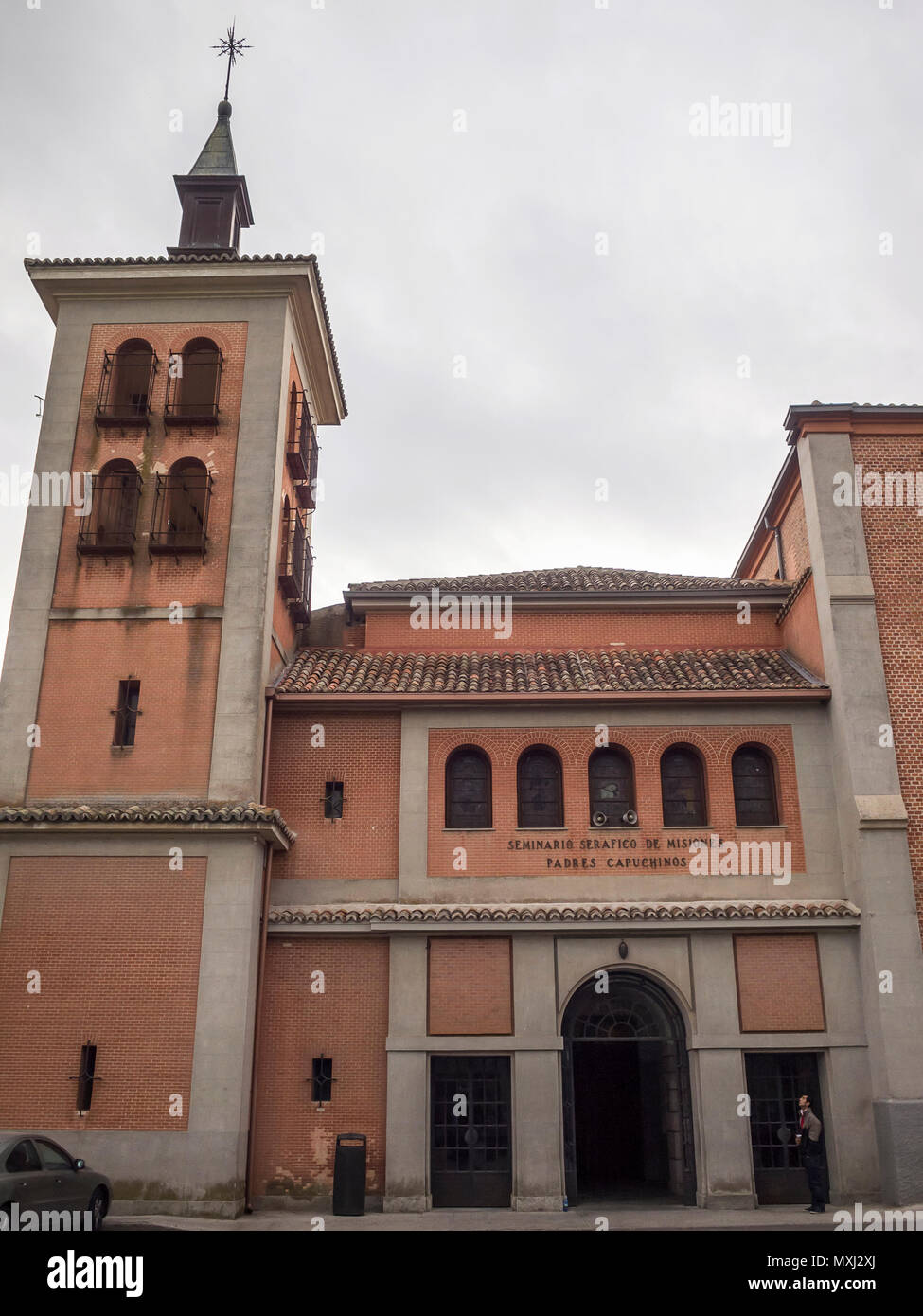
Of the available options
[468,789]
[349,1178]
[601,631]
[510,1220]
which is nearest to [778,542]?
[601,631]

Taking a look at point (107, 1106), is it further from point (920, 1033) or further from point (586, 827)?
point (920, 1033)

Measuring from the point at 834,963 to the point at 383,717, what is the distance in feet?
29.0

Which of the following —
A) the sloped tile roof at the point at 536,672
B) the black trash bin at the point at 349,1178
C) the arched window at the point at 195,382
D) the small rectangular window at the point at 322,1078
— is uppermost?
the arched window at the point at 195,382

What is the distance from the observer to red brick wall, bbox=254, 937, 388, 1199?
1698cm

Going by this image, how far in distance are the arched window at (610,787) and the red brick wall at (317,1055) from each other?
4.45 m

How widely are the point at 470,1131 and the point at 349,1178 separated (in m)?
2.09

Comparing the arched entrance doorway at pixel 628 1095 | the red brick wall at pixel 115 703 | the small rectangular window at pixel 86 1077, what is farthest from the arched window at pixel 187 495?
the arched entrance doorway at pixel 628 1095

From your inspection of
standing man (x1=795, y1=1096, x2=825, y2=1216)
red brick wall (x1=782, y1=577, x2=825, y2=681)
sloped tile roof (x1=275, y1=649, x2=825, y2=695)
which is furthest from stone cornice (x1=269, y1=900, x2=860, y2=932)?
red brick wall (x1=782, y1=577, x2=825, y2=681)

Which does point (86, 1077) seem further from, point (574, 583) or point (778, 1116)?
point (574, 583)

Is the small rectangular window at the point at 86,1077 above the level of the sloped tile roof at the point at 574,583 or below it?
below

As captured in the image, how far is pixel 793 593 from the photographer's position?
21844mm

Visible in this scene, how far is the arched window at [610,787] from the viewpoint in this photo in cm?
1906

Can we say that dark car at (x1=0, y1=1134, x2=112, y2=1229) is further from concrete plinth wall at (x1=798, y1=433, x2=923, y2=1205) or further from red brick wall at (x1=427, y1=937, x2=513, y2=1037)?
concrete plinth wall at (x1=798, y1=433, x2=923, y2=1205)

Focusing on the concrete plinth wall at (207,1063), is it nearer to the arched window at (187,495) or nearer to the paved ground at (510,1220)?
the paved ground at (510,1220)
